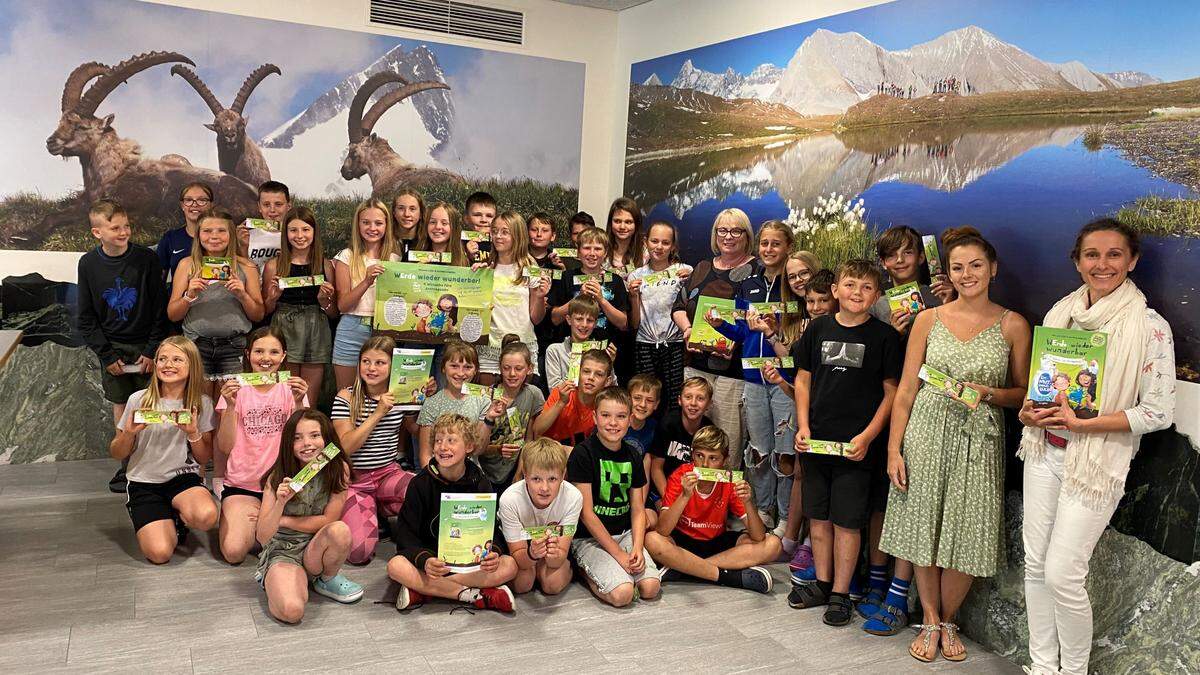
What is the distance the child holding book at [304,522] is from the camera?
3.83 meters

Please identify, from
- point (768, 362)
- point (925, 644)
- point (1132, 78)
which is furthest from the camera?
point (768, 362)

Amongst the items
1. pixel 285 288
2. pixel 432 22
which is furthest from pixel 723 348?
pixel 432 22

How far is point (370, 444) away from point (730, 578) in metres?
1.80

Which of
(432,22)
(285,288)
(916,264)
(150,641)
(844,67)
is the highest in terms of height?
(432,22)

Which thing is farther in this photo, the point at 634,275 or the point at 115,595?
the point at 634,275

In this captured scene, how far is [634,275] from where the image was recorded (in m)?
5.20

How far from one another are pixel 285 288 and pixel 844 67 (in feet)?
10.5

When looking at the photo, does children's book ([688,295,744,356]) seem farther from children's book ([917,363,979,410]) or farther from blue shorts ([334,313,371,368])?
blue shorts ([334,313,371,368])

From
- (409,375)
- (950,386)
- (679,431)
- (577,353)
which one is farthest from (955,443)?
(409,375)

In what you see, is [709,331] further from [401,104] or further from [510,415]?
[401,104]

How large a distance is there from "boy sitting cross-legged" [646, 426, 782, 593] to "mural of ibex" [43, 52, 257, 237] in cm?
369

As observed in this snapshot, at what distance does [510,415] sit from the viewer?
4.50 m

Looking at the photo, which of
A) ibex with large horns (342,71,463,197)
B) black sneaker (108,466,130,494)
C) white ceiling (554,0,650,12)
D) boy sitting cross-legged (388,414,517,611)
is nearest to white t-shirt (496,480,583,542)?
boy sitting cross-legged (388,414,517,611)

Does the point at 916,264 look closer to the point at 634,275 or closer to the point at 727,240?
the point at 727,240
